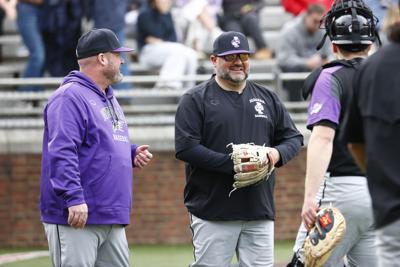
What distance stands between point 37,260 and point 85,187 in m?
4.73

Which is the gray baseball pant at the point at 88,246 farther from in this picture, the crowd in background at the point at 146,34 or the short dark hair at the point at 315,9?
the short dark hair at the point at 315,9

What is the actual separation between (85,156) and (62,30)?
6774 millimetres

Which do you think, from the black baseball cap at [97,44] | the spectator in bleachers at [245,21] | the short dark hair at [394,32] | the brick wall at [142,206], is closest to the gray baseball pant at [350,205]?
the black baseball cap at [97,44]

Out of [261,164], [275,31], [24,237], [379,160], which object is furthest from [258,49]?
[379,160]

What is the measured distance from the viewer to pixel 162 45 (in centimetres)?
1326

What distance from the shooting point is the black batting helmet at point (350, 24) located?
6547 millimetres

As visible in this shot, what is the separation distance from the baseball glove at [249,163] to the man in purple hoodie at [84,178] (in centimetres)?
72

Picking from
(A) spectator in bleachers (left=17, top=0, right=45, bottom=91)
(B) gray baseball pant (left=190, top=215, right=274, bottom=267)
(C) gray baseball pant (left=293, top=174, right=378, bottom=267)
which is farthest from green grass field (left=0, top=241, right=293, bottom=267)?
(C) gray baseball pant (left=293, top=174, right=378, bottom=267)

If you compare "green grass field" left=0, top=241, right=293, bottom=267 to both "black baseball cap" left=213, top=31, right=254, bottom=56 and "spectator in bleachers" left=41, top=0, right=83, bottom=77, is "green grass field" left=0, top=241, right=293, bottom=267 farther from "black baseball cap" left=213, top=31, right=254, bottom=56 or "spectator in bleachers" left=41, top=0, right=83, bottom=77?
"black baseball cap" left=213, top=31, right=254, bottom=56

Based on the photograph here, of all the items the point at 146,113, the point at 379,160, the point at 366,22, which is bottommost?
the point at 146,113

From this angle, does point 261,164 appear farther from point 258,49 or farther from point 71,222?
point 258,49

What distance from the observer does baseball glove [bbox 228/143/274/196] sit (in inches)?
279

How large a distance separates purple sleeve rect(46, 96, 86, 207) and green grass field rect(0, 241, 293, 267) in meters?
4.20

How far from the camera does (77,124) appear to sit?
22.3ft
